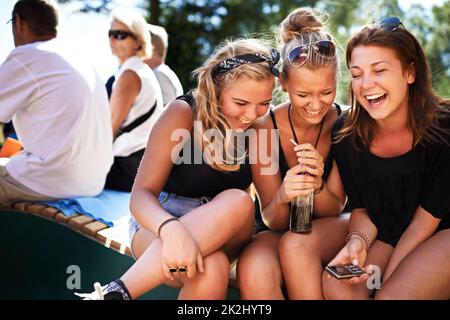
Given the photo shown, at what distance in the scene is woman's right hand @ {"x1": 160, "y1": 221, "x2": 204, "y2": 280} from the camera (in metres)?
1.89

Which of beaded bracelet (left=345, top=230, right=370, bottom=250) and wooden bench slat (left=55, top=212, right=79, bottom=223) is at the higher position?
beaded bracelet (left=345, top=230, right=370, bottom=250)

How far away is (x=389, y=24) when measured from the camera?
83.7 inches

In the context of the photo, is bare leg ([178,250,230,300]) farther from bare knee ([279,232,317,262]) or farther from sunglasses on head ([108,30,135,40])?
sunglasses on head ([108,30,135,40])

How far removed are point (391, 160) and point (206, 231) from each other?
2.48ft

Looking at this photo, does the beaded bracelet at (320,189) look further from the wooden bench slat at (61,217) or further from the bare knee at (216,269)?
the wooden bench slat at (61,217)

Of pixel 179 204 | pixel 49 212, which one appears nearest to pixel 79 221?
pixel 49 212

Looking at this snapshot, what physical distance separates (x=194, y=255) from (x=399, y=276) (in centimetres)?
68

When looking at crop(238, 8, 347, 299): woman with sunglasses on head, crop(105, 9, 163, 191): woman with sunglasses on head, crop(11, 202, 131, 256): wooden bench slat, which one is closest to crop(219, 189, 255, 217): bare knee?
crop(238, 8, 347, 299): woman with sunglasses on head

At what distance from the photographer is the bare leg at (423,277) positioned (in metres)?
1.87

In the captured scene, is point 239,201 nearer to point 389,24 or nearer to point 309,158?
point 309,158

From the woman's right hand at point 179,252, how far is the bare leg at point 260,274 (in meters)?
0.18

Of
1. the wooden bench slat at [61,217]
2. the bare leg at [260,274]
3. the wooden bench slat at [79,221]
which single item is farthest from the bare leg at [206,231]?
the wooden bench slat at [61,217]

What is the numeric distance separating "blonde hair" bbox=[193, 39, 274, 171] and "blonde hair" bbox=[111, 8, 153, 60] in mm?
2055
